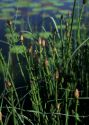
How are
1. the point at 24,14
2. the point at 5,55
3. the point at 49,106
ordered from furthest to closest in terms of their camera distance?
the point at 24,14 < the point at 5,55 < the point at 49,106

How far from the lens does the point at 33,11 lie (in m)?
4.03

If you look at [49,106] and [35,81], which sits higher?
[35,81]

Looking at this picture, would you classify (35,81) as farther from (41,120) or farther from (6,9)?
(6,9)

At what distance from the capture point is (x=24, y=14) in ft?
13.2

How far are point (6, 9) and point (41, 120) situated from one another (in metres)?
2.81

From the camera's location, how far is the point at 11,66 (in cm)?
268

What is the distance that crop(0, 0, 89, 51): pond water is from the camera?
3621 mm

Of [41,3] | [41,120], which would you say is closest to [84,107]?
[41,120]

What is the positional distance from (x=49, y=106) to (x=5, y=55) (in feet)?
4.16

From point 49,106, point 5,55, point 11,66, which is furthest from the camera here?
point 5,55

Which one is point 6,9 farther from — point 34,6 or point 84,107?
point 84,107

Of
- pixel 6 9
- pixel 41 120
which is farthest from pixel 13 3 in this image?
pixel 41 120

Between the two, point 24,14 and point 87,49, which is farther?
point 24,14

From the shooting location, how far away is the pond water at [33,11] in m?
3.62
